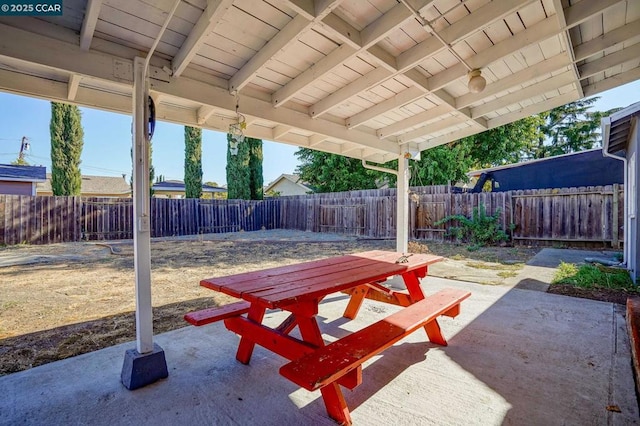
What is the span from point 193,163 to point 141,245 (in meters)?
17.2

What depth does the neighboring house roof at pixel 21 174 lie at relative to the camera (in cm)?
1418

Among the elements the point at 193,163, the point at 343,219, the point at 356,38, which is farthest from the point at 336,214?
the point at 356,38

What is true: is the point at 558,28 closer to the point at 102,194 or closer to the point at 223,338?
the point at 223,338

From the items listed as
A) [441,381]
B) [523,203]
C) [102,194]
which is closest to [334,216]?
[523,203]

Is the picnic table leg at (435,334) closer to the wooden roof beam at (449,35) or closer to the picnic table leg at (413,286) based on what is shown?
the picnic table leg at (413,286)

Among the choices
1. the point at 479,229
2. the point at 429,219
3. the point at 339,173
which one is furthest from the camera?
the point at 339,173

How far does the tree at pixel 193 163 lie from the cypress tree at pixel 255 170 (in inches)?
118

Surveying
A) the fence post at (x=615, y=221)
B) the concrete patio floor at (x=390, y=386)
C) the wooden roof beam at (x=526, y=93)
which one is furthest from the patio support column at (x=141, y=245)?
the fence post at (x=615, y=221)

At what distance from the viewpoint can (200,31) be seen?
185cm

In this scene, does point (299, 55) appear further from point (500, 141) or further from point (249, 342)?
point (500, 141)

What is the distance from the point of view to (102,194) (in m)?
24.0

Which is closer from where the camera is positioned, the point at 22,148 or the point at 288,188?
the point at 22,148

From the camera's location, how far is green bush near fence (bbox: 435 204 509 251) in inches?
367

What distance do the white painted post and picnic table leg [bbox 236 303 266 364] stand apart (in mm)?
628
